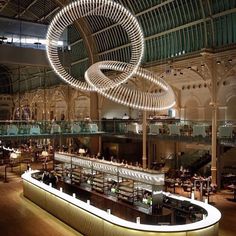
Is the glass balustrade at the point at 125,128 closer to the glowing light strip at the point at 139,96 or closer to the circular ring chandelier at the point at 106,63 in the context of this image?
the circular ring chandelier at the point at 106,63

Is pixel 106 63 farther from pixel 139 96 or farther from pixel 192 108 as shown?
pixel 192 108

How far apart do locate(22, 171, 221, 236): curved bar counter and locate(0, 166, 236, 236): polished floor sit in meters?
0.35

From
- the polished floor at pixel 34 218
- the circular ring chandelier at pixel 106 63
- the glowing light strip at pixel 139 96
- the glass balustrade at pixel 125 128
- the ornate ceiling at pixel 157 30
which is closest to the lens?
the circular ring chandelier at pixel 106 63

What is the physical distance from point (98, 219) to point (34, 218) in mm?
3820

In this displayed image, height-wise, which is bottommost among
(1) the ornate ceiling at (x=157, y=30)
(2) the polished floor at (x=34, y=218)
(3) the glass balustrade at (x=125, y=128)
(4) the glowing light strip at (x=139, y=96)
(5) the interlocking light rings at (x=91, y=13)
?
(2) the polished floor at (x=34, y=218)

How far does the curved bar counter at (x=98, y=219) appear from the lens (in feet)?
29.7

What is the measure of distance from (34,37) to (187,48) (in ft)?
39.6

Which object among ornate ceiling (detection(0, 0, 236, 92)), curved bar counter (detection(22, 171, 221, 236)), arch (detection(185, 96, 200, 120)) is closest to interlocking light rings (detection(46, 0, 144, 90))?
curved bar counter (detection(22, 171, 221, 236))

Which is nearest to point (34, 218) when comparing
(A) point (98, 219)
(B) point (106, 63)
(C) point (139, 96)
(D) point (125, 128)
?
(A) point (98, 219)

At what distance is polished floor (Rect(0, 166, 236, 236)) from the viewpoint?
11.7 m

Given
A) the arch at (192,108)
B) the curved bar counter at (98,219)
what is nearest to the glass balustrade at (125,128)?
the arch at (192,108)

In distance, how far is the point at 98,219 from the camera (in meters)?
10.5

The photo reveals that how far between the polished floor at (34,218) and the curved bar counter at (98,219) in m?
0.35

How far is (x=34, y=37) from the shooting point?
26.0m
